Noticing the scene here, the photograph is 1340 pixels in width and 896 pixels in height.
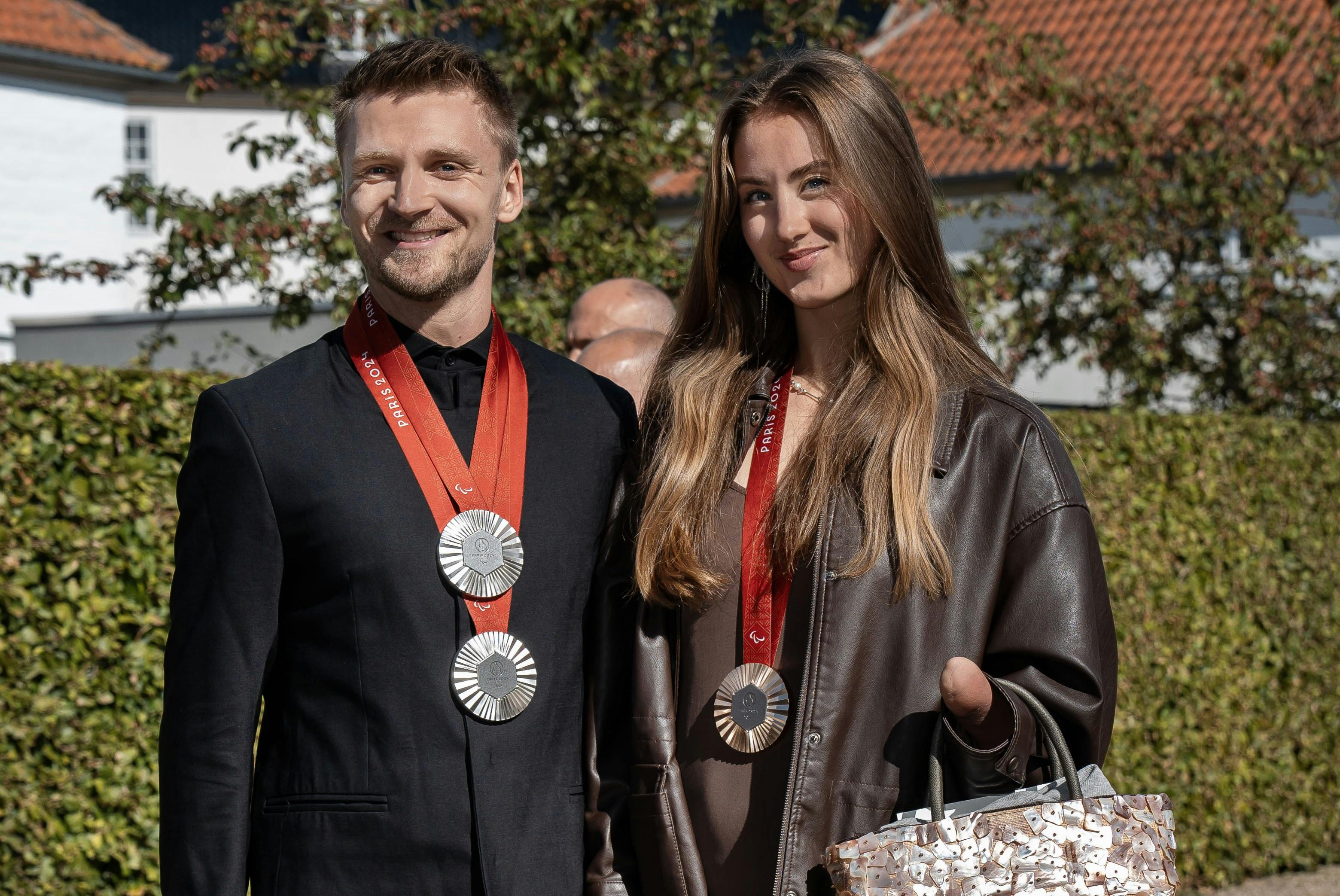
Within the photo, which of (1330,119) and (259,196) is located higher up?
(1330,119)

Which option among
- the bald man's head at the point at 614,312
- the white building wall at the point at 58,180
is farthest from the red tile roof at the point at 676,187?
the white building wall at the point at 58,180

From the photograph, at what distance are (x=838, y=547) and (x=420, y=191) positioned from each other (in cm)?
98

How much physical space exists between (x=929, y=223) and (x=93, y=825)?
379 cm

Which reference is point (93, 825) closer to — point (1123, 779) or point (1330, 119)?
point (1123, 779)

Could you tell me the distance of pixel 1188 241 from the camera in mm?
10930

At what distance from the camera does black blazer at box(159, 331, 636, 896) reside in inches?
97.3

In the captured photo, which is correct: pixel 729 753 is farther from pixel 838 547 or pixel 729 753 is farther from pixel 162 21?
pixel 162 21

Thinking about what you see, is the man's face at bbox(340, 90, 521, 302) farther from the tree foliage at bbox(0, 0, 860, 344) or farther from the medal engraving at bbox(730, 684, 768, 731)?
the tree foliage at bbox(0, 0, 860, 344)

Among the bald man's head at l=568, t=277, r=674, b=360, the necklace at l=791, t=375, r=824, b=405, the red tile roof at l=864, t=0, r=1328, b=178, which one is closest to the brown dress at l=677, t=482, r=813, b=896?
the necklace at l=791, t=375, r=824, b=405

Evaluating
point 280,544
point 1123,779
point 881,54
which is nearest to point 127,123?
point 881,54

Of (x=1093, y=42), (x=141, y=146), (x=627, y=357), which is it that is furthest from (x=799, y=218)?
(x=141, y=146)

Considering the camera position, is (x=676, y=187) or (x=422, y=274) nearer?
(x=422, y=274)

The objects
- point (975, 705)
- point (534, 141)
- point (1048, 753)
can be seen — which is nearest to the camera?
point (975, 705)

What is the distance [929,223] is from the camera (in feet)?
8.97
